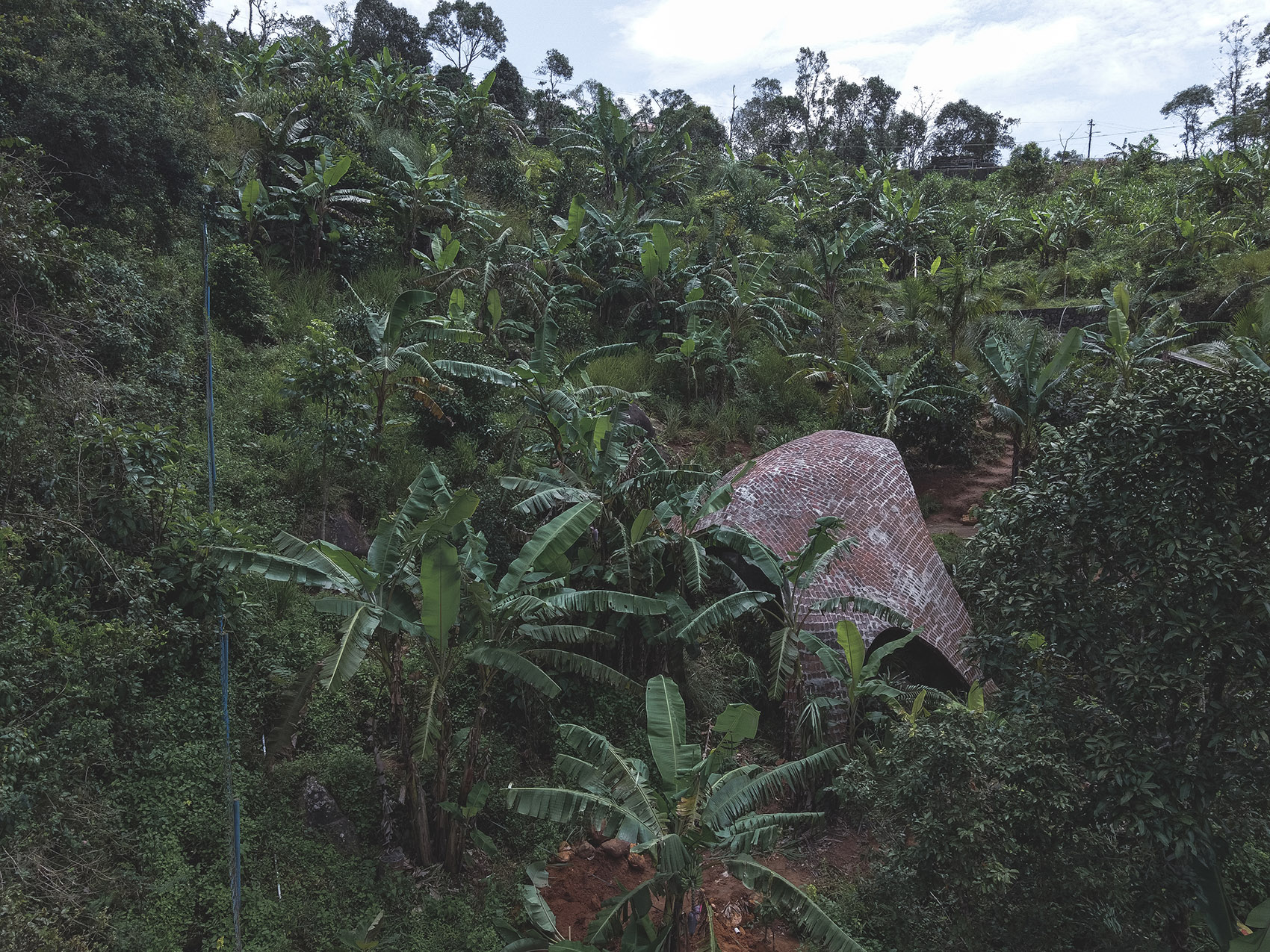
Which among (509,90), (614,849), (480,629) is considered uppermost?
(509,90)

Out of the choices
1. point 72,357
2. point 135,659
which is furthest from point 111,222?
point 135,659

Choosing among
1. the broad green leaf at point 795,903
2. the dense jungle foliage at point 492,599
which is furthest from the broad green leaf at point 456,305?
the broad green leaf at point 795,903

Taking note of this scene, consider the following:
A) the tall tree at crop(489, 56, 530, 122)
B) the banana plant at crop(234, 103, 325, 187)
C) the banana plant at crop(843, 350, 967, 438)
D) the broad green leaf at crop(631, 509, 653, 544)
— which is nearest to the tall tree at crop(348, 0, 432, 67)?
the tall tree at crop(489, 56, 530, 122)

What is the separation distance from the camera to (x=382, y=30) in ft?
106

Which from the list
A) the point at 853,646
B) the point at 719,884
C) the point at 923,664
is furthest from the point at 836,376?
the point at 719,884

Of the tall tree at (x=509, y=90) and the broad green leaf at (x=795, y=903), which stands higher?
the tall tree at (x=509, y=90)

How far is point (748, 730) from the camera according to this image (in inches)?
193

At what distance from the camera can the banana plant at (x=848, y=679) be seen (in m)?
6.58

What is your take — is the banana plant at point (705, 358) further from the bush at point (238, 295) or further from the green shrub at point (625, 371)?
the bush at point (238, 295)

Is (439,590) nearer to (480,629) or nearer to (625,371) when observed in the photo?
(480,629)

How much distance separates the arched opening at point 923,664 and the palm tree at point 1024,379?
4.93 m

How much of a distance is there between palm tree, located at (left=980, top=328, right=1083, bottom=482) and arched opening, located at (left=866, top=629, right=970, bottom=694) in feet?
16.2

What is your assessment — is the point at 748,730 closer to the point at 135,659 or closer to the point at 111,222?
the point at 135,659

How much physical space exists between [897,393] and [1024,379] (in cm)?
223
